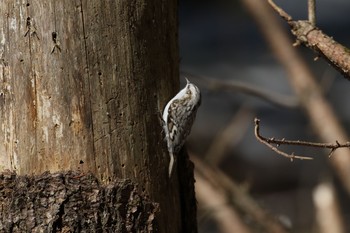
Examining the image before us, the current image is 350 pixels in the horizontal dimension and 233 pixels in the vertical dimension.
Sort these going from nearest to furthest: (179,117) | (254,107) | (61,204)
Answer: (61,204)
(179,117)
(254,107)

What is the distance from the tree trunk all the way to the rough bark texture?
0.11 feet

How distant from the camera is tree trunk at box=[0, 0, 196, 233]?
2850 millimetres

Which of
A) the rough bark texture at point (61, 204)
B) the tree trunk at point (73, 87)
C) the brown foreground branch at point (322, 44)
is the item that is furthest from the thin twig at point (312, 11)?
the rough bark texture at point (61, 204)

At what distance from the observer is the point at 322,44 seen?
2867 mm

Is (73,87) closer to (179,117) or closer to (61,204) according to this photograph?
(61,204)

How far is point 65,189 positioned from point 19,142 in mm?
208

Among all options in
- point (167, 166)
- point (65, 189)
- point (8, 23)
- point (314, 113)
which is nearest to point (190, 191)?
point (167, 166)

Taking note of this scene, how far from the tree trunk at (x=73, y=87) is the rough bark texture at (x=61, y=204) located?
0.03m

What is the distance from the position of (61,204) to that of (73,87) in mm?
362

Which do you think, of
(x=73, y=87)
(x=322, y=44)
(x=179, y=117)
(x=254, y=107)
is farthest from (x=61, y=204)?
(x=254, y=107)

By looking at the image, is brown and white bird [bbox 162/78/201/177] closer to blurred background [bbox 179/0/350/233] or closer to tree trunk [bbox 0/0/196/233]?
tree trunk [bbox 0/0/196/233]

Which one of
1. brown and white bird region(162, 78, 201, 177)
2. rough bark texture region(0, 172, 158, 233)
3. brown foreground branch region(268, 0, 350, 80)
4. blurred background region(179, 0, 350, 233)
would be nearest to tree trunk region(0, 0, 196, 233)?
rough bark texture region(0, 172, 158, 233)

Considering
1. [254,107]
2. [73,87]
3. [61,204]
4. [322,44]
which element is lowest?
[254,107]

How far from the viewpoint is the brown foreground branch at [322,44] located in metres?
2.76
